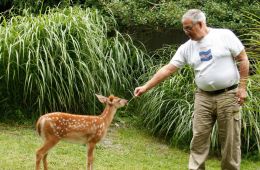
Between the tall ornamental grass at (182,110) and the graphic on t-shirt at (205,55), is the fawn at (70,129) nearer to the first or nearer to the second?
the graphic on t-shirt at (205,55)

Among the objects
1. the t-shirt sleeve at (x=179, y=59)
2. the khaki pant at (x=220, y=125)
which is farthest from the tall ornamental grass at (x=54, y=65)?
the khaki pant at (x=220, y=125)

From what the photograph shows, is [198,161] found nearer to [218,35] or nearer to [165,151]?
[218,35]

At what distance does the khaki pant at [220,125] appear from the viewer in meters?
6.45

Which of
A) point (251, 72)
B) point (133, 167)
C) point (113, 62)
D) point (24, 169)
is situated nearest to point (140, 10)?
point (113, 62)

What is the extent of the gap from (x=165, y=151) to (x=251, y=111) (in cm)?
147

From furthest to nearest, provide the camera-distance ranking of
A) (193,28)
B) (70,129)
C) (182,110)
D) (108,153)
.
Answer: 1. (182,110)
2. (108,153)
3. (70,129)
4. (193,28)

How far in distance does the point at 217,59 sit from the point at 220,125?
811mm

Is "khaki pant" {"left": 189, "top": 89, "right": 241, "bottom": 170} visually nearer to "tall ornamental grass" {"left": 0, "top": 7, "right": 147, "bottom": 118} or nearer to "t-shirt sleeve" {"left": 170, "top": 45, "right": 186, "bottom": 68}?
"t-shirt sleeve" {"left": 170, "top": 45, "right": 186, "bottom": 68}

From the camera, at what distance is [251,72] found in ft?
32.4

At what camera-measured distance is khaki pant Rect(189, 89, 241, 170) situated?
6453 mm

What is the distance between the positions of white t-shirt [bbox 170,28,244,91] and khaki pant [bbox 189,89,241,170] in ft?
0.59

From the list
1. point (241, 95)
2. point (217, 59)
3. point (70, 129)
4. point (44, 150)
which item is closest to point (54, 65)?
point (70, 129)

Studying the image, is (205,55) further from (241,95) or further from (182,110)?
(182,110)

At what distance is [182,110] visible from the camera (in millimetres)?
9242
